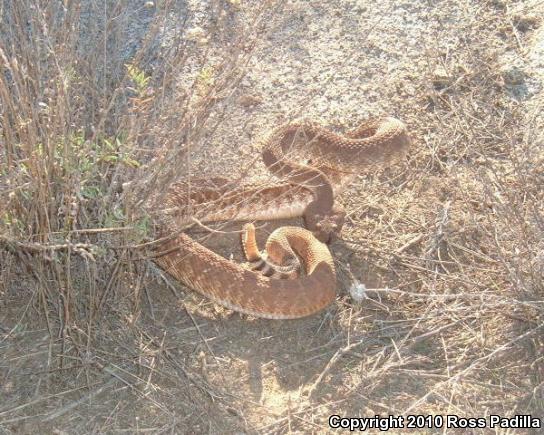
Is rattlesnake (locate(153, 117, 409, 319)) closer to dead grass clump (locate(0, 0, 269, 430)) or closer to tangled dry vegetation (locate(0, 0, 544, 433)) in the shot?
tangled dry vegetation (locate(0, 0, 544, 433))

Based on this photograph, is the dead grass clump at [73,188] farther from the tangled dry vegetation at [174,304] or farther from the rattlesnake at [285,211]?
the rattlesnake at [285,211]

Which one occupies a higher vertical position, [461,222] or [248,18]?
[248,18]

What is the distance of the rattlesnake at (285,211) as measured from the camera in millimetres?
4812

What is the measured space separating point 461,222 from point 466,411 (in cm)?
162

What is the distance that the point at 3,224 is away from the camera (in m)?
4.12

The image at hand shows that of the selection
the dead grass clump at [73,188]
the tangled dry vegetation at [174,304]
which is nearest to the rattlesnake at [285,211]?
the tangled dry vegetation at [174,304]

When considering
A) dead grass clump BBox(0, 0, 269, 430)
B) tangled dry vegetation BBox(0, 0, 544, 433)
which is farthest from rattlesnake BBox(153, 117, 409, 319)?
dead grass clump BBox(0, 0, 269, 430)

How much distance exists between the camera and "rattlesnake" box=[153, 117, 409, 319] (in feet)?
15.8

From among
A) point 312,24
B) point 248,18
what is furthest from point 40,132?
point 312,24

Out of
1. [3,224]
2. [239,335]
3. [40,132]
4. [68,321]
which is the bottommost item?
[239,335]

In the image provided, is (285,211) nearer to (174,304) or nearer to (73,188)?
(174,304)

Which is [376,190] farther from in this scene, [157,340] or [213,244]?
[157,340]

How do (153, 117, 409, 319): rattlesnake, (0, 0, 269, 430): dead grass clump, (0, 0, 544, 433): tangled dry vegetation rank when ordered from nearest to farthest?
(0, 0, 269, 430): dead grass clump < (0, 0, 544, 433): tangled dry vegetation < (153, 117, 409, 319): rattlesnake

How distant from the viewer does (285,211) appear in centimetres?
579
